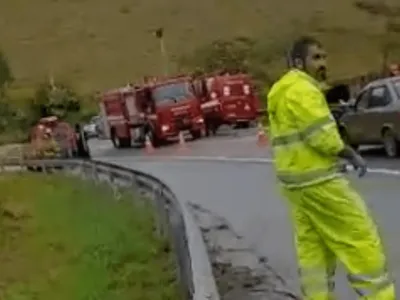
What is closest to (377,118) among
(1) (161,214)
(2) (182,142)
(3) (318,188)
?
(1) (161,214)

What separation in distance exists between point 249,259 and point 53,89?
62.0 m

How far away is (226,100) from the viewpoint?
48.2 metres

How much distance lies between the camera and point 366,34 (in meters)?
88.5

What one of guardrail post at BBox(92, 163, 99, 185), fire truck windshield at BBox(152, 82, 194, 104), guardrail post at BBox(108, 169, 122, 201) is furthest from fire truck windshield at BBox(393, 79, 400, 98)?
fire truck windshield at BBox(152, 82, 194, 104)

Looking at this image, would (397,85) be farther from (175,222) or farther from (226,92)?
(226,92)

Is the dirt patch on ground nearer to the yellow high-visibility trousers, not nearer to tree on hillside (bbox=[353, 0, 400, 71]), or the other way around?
the yellow high-visibility trousers

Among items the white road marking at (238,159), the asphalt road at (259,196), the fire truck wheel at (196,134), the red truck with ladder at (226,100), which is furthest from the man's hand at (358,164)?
the red truck with ladder at (226,100)

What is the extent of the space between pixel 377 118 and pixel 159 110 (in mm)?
18996

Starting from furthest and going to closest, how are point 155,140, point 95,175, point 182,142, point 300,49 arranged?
point 155,140 → point 182,142 → point 95,175 → point 300,49

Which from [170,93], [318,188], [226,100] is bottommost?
[226,100]

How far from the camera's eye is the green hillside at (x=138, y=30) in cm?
8819

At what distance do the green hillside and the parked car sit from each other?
5377 cm

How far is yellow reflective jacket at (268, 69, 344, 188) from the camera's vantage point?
841cm

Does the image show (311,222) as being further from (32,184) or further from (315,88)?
(32,184)
